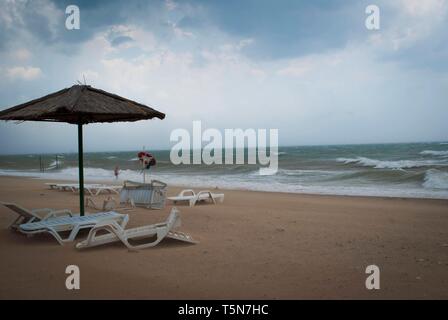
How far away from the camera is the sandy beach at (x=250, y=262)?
3855 mm

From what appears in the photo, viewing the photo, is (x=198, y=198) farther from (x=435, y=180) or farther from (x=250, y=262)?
(x=435, y=180)

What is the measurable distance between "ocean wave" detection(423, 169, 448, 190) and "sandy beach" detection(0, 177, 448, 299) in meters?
8.93

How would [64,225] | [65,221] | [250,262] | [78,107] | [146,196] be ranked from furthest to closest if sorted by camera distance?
[146,196] < [65,221] < [64,225] < [78,107] < [250,262]

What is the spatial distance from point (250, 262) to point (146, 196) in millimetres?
5408

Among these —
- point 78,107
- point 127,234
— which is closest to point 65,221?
point 127,234

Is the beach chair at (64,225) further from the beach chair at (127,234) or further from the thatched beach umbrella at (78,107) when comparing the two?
the thatched beach umbrella at (78,107)

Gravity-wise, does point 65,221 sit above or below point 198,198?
above

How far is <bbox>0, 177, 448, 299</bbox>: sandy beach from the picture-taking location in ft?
12.6

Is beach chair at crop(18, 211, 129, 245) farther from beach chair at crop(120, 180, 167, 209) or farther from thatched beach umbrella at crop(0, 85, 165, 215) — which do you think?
beach chair at crop(120, 180, 167, 209)

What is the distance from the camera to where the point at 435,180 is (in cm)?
1708

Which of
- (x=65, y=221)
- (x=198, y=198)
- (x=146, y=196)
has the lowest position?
(x=198, y=198)

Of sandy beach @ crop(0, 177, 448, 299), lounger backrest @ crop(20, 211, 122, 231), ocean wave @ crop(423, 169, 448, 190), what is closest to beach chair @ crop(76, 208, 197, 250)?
sandy beach @ crop(0, 177, 448, 299)

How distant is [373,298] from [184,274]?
A: 6.74ft

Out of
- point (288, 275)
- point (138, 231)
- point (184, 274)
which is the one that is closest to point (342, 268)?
point (288, 275)
